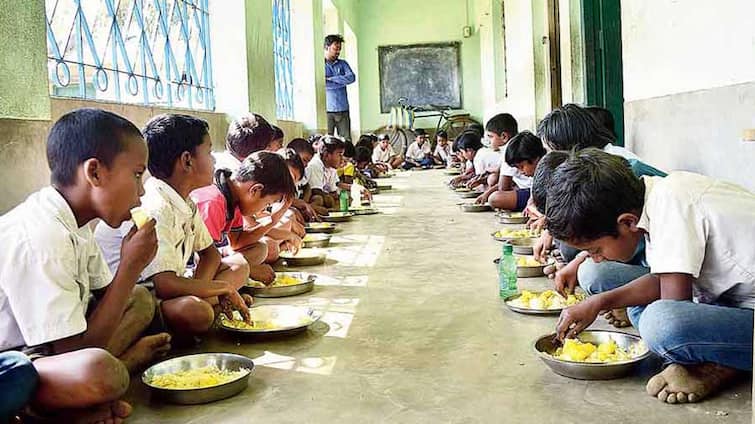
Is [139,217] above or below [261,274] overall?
above

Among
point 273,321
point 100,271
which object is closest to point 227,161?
point 273,321

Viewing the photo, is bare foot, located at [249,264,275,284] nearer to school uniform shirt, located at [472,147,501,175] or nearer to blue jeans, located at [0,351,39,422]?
blue jeans, located at [0,351,39,422]

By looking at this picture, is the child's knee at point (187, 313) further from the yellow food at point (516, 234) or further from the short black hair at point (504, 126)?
the short black hair at point (504, 126)

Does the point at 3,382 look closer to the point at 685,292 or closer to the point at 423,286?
the point at 685,292

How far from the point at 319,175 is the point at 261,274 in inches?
122

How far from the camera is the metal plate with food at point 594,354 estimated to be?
2.16 m

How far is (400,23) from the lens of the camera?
1712 cm

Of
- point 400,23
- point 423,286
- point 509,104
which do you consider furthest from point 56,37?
point 400,23

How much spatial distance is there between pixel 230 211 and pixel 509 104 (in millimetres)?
8763

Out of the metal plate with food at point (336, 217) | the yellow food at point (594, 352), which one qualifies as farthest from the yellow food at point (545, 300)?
the metal plate with food at point (336, 217)

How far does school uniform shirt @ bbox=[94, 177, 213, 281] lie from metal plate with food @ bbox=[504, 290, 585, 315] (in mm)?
1268

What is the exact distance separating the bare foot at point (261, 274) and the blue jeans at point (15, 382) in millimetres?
1702

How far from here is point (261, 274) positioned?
11.7ft

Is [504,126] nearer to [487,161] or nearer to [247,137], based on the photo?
[487,161]
